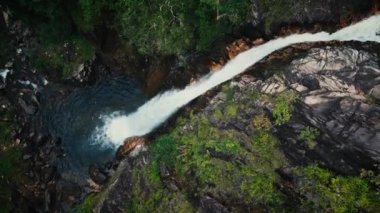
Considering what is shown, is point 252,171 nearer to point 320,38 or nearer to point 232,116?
point 232,116

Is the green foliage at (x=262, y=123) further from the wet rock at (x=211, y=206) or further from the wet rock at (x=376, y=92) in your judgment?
the wet rock at (x=376, y=92)

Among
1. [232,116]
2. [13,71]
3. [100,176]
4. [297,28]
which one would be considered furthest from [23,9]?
[297,28]

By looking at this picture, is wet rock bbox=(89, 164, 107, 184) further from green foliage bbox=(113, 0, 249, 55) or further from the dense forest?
green foliage bbox=(113, 0, 249, 55)

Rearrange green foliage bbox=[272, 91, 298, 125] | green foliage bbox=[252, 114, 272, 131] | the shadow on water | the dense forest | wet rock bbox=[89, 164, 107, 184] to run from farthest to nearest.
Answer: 1. the shadow on water
2. wet rock bbox=[89, 164, 107, 184]
3. green foliage bbox=[252, 114, 272, 131]
4. green foliage bbox=[272, 91, 298, 125]
5. the dense forest

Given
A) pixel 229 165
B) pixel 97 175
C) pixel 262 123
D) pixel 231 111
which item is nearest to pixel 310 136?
pixel 262 123

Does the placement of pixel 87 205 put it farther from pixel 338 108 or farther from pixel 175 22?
pixel 338 108

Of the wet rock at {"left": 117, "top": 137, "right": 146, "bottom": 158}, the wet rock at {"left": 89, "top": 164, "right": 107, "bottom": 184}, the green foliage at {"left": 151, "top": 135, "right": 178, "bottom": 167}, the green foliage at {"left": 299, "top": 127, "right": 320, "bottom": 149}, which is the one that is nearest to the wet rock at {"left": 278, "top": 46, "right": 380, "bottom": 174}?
the green foliage at {"left": 299, "top": 127, "right": 320, "bottom": 149}

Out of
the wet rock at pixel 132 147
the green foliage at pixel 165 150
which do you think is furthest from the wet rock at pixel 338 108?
the wet rock at pixel 132 147
